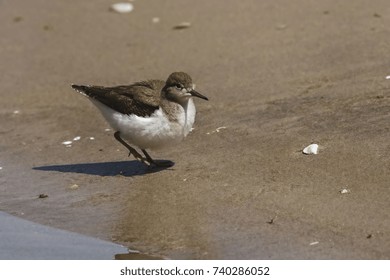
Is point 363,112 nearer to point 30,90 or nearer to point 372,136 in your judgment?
point 372,136

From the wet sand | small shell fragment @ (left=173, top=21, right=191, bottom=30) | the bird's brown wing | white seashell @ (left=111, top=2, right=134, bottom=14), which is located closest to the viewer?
the wet sand

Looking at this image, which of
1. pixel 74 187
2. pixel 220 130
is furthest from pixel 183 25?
pixel 74 187

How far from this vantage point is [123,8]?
13.8 metres

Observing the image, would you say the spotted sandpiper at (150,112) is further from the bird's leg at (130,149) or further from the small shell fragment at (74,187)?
the small shell fragment at (74,187)

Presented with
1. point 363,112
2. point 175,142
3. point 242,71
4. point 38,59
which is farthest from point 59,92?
point 363,112

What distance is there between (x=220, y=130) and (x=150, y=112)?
3.30 feet

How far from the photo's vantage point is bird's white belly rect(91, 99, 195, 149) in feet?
29.1

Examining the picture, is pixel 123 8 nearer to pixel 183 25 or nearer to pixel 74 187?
pixel 183 25

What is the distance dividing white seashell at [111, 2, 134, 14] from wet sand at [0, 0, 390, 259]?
0.11m

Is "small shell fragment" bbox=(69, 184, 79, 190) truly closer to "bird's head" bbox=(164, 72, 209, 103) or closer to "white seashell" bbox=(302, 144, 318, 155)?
"bird's head" bbox=(164, 72, 209, 103)

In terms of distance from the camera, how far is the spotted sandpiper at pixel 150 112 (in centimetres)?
889

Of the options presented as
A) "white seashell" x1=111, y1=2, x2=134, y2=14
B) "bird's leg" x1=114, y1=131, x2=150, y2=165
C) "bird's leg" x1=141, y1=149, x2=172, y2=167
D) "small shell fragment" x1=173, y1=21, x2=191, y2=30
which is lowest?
"white seashell" x1=111, y1=2, x2=134, y2=14

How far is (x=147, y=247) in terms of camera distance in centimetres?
736

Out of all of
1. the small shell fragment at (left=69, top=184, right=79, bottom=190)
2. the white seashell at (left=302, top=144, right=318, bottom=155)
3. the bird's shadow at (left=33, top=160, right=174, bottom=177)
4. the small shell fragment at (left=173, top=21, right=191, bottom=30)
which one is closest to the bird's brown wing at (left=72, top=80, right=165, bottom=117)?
the bird's shadow at (left=33, top=160, right=174, bottom=177)
